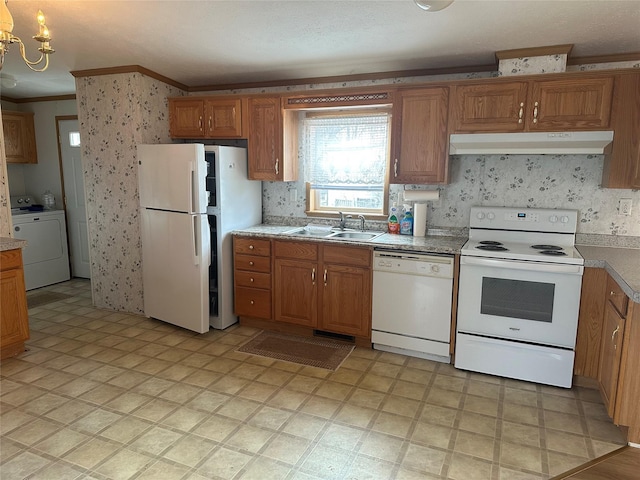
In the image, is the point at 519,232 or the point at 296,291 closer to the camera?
the point at 519,232

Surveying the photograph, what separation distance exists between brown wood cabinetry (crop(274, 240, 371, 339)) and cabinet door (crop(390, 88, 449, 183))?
0.78m

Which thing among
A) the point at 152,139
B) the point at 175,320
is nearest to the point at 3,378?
the point at 175,320

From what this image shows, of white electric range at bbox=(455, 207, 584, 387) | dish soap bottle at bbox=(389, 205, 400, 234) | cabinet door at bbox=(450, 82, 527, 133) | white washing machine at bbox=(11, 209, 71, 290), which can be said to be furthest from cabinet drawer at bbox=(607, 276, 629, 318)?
white washing machine at bbox=(11, 209, 71, 290)

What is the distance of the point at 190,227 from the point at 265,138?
110 cm

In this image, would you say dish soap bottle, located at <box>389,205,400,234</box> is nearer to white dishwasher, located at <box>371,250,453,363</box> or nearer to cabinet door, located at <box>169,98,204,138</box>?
white dishwasher, located at <box>371,250,453,363</box>

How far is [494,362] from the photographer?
302 cm

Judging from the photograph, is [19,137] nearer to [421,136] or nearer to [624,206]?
[421,136]

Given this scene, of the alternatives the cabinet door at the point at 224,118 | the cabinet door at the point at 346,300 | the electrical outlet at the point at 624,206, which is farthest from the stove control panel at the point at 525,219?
the cabinet door at the point at 224,118

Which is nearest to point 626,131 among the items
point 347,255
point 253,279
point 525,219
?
point 525,219

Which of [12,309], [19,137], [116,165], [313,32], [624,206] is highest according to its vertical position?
[313,32]

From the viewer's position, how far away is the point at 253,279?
386cm

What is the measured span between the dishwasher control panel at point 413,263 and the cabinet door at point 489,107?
1.01 m

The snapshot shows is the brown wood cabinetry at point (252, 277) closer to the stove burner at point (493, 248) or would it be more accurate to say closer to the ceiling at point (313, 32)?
the ceiling at point (313, 32)

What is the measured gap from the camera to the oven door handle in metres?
2.75
